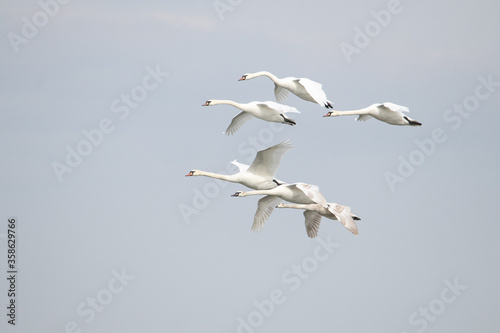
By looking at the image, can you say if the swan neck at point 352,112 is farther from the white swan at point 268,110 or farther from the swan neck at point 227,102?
the swan neck at point 227,102

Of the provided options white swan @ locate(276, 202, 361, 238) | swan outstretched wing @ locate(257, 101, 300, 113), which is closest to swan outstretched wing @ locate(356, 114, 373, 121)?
swan outstretched wing @ locate(257, 101, 300, 113)

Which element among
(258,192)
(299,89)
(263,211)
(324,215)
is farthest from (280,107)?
(263,211)

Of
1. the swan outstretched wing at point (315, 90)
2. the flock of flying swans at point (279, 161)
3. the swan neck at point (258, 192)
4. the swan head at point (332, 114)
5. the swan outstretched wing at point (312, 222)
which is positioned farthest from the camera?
the swan head at point (332, 114)

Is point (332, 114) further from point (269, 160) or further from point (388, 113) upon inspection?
point (269, 160)

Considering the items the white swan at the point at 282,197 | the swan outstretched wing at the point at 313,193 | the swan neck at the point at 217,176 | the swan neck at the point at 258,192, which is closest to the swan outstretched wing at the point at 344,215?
the white swan at the point at 282,197

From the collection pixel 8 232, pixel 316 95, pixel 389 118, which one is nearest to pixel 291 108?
pixel 316 95

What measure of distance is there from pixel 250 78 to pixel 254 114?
2.82 metres

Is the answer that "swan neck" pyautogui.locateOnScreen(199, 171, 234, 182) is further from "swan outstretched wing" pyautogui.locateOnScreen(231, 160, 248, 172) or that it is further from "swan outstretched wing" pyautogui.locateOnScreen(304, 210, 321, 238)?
"swan outstretched wing" pyautogui.locateOnScreen(304, 210, 321, 238)

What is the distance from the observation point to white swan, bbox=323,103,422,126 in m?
41.4

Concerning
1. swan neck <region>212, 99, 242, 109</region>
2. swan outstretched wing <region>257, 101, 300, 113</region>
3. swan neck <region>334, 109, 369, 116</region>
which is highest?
swan neck <region>212, 99, 242, 109</region>

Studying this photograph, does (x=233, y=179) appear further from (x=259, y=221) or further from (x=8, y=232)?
(x=8, y=232)

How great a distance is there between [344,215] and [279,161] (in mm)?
3043

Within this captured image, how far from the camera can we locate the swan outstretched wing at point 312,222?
144ft

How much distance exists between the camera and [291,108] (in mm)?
41062
